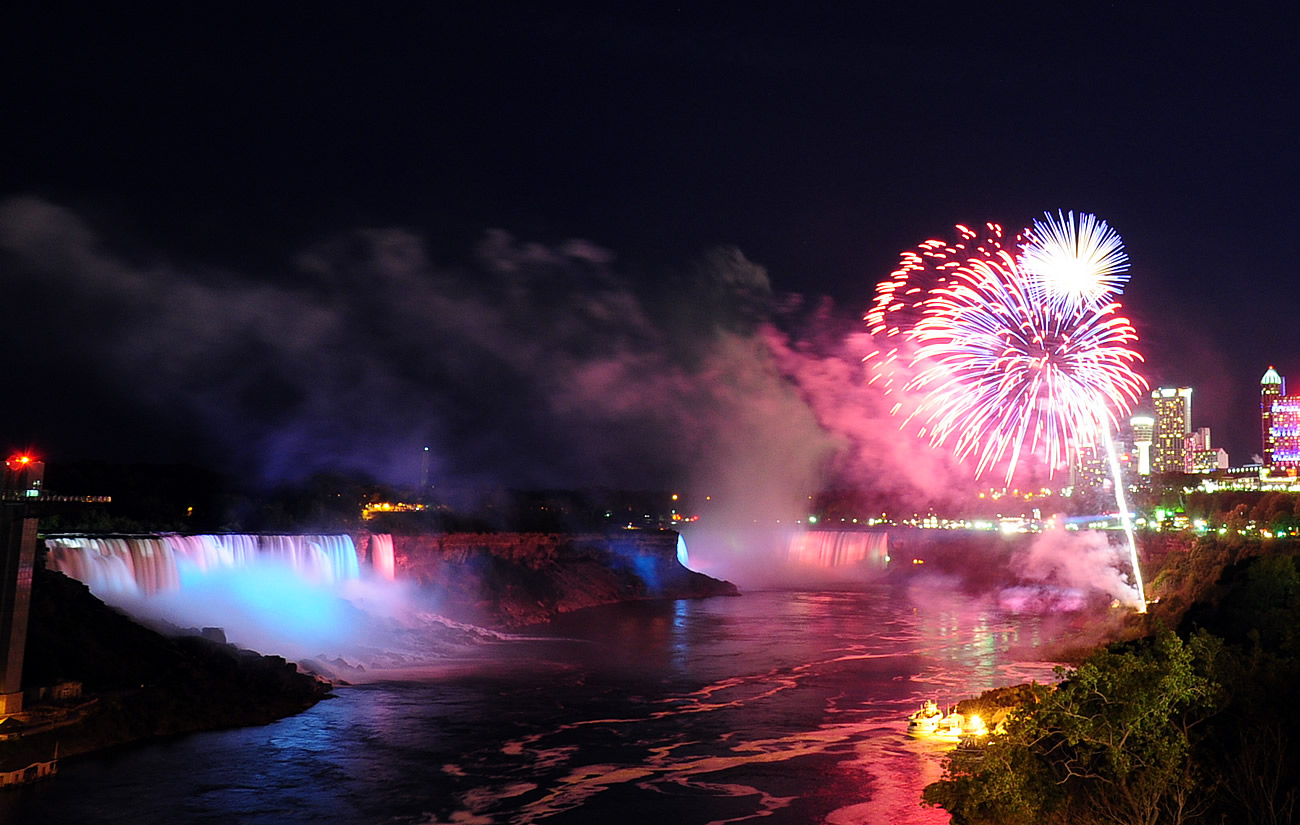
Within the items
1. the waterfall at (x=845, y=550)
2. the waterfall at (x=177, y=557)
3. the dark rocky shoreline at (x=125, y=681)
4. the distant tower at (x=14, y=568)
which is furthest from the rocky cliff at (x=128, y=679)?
the waterfall at (x=845, y=550)

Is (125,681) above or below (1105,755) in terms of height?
below

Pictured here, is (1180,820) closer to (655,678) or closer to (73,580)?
(655,678)

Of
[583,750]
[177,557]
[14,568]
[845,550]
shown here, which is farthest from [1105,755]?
[845,550]

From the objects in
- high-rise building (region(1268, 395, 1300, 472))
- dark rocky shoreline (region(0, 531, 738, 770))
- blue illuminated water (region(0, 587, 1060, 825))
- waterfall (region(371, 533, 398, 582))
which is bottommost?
blue illuminated water (region(0, 587, 1060, 825))

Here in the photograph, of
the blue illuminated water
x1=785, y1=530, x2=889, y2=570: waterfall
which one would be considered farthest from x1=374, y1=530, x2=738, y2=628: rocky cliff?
x1=785, y1=530, x2=889, y2=570: waterfall

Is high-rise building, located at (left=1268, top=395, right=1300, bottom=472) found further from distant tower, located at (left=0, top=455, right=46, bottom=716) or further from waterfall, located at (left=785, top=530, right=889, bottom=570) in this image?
distant tower, located at (left=0, top=455, right=46, bottom=716)

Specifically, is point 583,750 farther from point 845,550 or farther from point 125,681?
point 845,550

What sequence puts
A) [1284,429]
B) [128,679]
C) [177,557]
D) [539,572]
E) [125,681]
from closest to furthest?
[125,681] → [128,679] → [177,557] → [539,572] → [1284,429]
